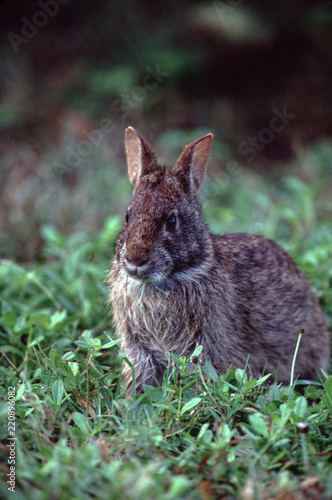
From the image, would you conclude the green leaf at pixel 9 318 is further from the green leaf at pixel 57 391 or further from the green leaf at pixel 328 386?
the green leaf at pixel 328 386

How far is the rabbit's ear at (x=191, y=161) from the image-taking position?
4.11 meters

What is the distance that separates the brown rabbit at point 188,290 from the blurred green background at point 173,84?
13.7 ft

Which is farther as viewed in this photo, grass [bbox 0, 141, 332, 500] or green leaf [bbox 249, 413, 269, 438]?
green leaf [bbox 249, 413, 269, 438]

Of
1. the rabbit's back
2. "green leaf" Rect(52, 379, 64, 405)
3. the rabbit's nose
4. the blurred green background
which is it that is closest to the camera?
"green leaf" Rect(52, 379, 64, 405)

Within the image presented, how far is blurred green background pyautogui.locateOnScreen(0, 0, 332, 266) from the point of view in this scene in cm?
937

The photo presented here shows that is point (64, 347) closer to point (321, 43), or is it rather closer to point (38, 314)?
point (38, 314)

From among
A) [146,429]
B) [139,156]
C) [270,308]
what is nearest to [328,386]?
[146,429]

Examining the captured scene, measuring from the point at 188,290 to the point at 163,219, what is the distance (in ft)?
1.74

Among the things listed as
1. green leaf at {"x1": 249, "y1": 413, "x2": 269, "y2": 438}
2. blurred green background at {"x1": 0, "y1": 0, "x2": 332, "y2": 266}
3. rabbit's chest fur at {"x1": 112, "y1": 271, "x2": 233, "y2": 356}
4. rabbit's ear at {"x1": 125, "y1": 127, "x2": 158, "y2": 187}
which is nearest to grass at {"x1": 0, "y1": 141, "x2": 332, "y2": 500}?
green leaf at {"x1": 249, "y1": 413, "x2": 269, "y2": 438}

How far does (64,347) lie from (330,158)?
627 centimetres

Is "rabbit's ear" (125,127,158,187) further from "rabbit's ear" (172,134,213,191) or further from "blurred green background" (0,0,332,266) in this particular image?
"blurred green background" (0,0,332,266)

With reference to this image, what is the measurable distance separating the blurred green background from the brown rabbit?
4182 mm

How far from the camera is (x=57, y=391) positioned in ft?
10.9

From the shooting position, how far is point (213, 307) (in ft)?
13.2
